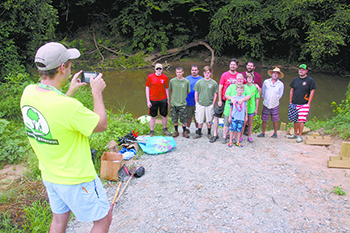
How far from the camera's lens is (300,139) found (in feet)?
19.9

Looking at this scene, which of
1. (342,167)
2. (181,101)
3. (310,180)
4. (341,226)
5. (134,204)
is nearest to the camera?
(341,226)

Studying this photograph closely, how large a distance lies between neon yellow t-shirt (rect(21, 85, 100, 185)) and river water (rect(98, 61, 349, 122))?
21.0 feet

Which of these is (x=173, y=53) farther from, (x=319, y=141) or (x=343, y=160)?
Result: (x=343, y=160)

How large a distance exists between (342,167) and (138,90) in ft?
31.7

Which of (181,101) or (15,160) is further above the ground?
(181,101)

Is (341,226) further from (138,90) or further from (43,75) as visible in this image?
(138,90)

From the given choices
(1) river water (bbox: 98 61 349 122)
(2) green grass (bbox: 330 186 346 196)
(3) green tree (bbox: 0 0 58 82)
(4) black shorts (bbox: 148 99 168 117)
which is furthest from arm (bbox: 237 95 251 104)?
(3) green tree (bbox: 0 0 58 82)

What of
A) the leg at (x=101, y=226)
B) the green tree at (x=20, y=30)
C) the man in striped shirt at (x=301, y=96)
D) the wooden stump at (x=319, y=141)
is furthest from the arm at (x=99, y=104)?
the green tree at (x=20, y=30)

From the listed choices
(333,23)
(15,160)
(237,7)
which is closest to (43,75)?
(15,160)

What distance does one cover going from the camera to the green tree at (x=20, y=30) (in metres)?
6.66

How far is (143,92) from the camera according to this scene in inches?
481

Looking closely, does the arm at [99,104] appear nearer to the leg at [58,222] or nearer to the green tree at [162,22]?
the leg at [58,222]

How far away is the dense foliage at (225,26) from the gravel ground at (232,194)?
30.0 ft

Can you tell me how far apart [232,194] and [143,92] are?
920 cm
